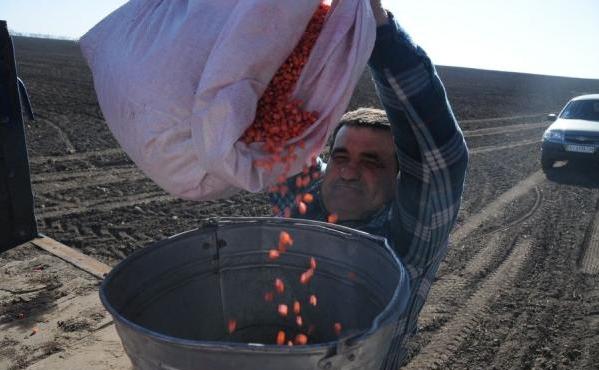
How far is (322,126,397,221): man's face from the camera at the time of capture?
218cm

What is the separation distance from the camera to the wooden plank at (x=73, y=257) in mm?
4117

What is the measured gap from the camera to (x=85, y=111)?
13.1 m

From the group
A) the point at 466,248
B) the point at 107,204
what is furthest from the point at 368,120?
the point at 107,204

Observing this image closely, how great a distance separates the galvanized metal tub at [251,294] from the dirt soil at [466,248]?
1.94 meters

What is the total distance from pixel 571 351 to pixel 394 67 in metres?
3.19

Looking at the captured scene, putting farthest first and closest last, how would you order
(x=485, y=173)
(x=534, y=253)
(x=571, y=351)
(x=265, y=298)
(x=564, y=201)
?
(x=485, y=173) → (x=564, y=201) → (x=534, y=253) → (x=571, y=351) → (x=265, y=298)

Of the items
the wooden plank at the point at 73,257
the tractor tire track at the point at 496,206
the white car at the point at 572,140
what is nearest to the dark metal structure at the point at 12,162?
the wooden plank at the point at 73,257

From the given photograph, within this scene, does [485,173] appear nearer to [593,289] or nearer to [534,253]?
[534,253]

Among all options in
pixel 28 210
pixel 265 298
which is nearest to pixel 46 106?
pixel 28 210

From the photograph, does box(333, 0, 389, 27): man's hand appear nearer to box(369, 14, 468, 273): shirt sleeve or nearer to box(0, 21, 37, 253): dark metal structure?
box(369, 14, 468, 273): shirt sleeve

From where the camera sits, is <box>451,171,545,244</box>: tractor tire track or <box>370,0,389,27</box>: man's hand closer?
<box>370,0,389,27</box>: man's hand

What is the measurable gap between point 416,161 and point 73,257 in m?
3.72

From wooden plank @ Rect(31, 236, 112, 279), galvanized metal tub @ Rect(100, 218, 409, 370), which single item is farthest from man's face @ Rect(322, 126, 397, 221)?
wooden plank @ Rect(31, 236, 112, 279)

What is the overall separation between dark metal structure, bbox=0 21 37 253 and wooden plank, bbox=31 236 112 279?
165 millimetres
